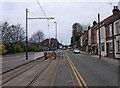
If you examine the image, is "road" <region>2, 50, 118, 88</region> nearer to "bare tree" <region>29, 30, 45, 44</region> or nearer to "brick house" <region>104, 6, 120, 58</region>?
"brick house" <region>104, 6, 120, 58</region>

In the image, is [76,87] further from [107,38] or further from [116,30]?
[107,38]

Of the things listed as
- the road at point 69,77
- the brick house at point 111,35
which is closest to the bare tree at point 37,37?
the brick house at point 111,35

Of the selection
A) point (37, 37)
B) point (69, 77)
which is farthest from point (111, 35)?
point (37, 37)

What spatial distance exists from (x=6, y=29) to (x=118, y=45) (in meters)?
45.0

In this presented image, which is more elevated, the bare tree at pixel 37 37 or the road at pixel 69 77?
the bare tree at pixel 37 37

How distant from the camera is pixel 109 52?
148 feet

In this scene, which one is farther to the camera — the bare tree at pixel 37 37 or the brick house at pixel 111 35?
the bare tree at pixel 37 37

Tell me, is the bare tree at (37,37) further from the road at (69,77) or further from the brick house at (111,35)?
the road at (69,77)

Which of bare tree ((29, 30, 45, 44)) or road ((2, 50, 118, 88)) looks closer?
road ((2, 50, 118, 88))

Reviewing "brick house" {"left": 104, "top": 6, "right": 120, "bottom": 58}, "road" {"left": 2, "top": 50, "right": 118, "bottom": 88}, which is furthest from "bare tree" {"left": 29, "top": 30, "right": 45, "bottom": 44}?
"road" {"left": 2, "top": 50, "right": 118, "bottom": 88}

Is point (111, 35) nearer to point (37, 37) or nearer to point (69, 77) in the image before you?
point (69, 77)

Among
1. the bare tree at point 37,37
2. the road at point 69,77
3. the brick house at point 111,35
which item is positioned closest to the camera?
the road at point 69,77

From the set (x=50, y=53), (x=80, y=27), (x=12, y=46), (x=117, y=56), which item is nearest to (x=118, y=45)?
(x=117, y=56)

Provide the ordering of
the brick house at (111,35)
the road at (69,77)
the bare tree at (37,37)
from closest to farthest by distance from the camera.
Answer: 1. the road at (69,77)
2. the brick house at (111,35)
3. the bare tree at (37,37)
